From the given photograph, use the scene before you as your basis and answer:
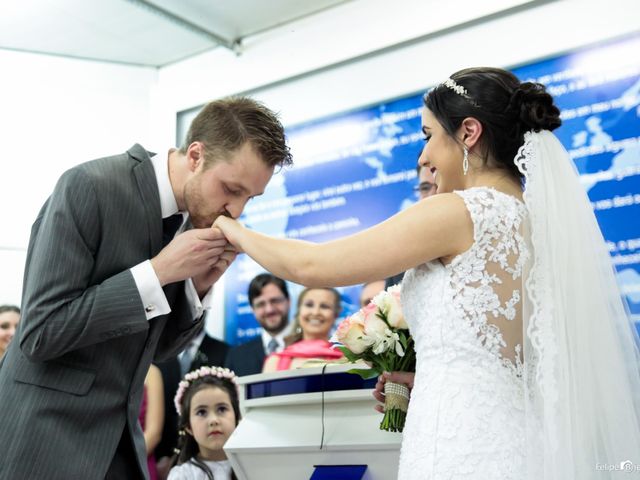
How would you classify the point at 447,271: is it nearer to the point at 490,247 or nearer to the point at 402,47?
the point at 490,247

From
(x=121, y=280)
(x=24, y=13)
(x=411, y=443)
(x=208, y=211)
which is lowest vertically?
(x=411, y=443)

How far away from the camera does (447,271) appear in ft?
6.92

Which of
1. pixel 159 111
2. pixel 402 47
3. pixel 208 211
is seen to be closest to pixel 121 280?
pixel 208 211

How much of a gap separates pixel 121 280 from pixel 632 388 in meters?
1.44

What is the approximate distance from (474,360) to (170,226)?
1.07 m

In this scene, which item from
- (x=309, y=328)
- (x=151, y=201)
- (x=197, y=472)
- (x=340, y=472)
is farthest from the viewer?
(x=309, y=328)

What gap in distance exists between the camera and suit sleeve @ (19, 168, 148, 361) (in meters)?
2.09

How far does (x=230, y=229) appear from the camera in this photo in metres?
2.42

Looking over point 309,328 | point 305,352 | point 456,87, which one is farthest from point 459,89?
point 309,328

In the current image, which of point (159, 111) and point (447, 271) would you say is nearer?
point (447, 271)

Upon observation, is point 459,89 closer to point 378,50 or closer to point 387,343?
point 387,343

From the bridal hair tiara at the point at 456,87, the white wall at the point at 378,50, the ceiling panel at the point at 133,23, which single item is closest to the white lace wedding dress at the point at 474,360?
the bridal hair tiara at the point at 456,87

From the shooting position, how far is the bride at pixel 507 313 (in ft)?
6.53

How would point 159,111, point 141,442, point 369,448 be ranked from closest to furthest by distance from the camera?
Answer: point 141,442, point 369,448, point 159,111
